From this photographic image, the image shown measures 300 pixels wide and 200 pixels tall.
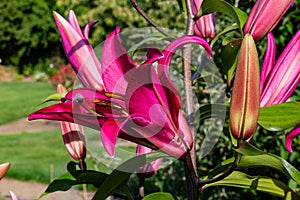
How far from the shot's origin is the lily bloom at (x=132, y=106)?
607 mm

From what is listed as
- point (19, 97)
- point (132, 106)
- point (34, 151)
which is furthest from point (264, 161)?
point (19, 97)

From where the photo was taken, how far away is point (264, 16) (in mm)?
709

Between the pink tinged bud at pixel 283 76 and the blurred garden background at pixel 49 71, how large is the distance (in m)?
0.26

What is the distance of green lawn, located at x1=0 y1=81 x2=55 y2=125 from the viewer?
967cm

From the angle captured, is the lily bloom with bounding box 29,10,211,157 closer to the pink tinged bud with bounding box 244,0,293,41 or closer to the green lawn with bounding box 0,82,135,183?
the pink tinged bud with bounding box 244,0,293,41

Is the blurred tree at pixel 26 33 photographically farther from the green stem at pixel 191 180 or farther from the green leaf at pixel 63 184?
the green stem at pixel 191 180

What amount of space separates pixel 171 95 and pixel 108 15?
10.8 metres

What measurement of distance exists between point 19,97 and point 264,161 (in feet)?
37.9

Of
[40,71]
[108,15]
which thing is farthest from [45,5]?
[108,15]

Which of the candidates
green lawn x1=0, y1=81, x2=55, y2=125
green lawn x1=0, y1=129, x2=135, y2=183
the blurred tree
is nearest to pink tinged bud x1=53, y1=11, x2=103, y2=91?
green lawn x1=0, y1=129, x2=135, y2=183

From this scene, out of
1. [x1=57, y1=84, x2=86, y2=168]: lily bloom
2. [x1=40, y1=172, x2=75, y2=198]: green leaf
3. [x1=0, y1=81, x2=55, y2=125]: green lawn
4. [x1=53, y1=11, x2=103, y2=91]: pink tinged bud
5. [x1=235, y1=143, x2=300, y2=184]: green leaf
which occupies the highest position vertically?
[x1=53, y1=11, x2=103, y2=91]: pink tinged bud

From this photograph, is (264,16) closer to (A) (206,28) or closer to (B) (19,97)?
(A) (206,28)

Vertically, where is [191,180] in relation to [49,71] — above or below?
above

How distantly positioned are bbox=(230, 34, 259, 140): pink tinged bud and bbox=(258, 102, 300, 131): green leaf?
0.06 m
